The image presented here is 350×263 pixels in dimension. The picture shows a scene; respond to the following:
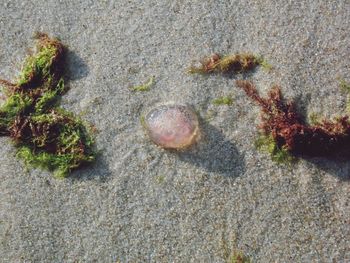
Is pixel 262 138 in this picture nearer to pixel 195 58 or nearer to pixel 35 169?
pixel 195 58

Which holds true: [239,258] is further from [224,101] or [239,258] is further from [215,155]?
[224,101]

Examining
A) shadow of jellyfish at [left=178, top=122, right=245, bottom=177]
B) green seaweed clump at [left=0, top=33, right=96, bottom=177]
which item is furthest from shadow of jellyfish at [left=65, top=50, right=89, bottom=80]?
shadow of jellyfish at [left=178, top=122, right=245, bottom=177]

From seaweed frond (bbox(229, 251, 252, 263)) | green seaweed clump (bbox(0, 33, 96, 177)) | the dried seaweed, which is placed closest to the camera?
seaweed frond (bbox(229, 251, 252, 263))

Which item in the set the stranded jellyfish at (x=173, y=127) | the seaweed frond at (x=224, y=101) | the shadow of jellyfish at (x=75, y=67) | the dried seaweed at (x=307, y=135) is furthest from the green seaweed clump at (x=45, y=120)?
the dried seaweed at (x=307, y=135)

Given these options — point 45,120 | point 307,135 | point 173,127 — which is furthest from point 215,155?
point 45,120

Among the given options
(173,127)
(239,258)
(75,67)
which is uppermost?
(75,67)

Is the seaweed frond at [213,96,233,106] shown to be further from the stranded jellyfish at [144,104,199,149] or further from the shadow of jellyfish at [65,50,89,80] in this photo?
the shadow of jellyfish at [65,50,89,80]
